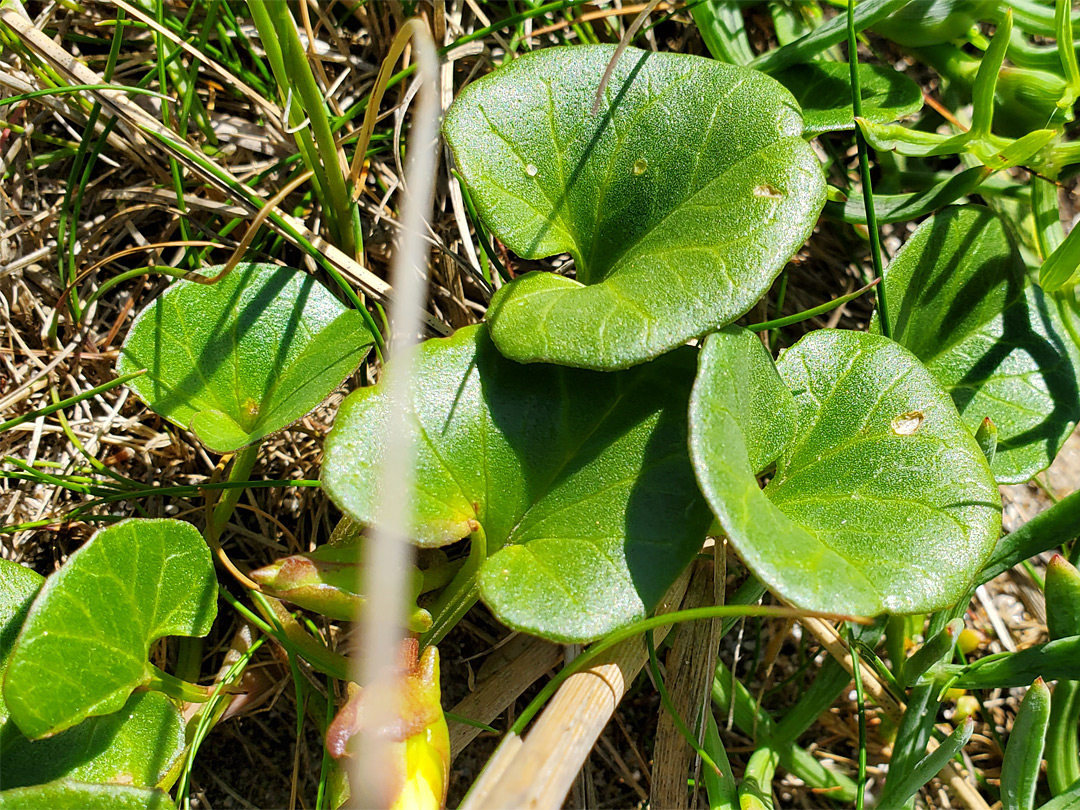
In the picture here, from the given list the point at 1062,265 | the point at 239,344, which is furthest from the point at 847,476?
the point at 239,344

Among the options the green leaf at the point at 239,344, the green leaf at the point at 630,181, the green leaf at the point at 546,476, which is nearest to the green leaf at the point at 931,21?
the green leaf at the point at 630,181

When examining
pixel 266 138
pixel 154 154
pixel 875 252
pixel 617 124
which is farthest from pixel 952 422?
pixel 154 154

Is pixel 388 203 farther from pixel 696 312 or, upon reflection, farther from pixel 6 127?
pixel 696 312

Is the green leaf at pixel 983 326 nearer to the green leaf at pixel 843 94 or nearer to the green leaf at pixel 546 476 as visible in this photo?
the green leaf at pixel 843 94

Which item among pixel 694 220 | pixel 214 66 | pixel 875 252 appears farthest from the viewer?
pixel 214 66

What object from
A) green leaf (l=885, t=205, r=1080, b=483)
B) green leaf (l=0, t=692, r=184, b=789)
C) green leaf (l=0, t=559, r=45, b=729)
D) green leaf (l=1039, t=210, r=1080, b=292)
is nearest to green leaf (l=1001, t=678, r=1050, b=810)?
green leaf (l=885, t=205, r=1080, b=483)

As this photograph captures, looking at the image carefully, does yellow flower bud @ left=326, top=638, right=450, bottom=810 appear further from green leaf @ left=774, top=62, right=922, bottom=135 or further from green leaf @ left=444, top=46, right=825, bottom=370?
green leaf @ left=774, top=62, right=922, bottom=135
